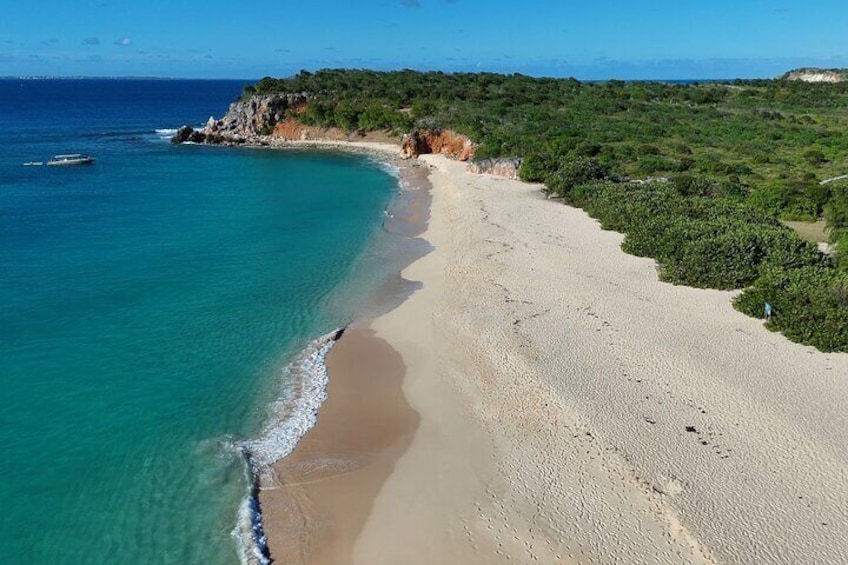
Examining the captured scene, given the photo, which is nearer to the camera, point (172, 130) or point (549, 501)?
point (549, 501)

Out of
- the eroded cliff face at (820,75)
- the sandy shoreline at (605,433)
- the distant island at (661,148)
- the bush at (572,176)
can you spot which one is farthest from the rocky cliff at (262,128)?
the eroded cliff face at (820,75)

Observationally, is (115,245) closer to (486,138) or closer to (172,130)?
(486,138)

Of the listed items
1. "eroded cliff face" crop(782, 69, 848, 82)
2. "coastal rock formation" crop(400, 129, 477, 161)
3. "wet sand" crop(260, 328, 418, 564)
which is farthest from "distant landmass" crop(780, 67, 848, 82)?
"wet sand" crop(260, 328, 418, 564)

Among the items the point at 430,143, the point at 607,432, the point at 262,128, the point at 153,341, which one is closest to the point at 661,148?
the point at 430,143

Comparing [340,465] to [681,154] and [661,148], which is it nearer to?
[681,154]

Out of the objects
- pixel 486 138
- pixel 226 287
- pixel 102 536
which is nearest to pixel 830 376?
pixel 102 536

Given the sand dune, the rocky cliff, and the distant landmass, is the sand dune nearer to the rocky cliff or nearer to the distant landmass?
the rocky cliff
